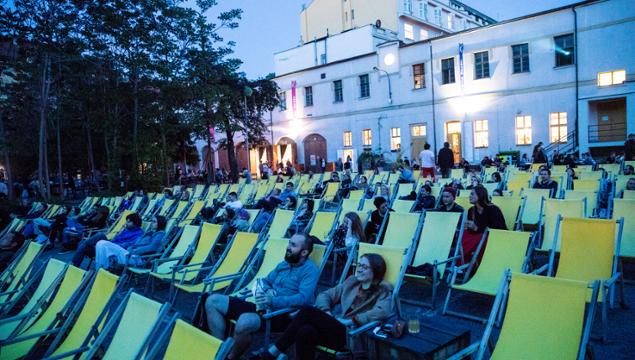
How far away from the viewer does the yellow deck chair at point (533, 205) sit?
6.83 m

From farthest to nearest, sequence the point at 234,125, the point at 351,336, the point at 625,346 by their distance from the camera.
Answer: the point at 234,125, the point at 625,346, the point at 351,336

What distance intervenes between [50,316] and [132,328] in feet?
5.13

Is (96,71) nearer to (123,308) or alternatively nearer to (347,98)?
(123,308)

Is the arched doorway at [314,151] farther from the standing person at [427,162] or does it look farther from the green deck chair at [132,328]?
the green deck chair at [132,328]

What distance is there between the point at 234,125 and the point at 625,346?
2304 cm

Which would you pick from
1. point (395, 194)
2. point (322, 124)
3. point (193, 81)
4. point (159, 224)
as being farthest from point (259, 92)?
point (159, 224)

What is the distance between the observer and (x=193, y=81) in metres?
17.1

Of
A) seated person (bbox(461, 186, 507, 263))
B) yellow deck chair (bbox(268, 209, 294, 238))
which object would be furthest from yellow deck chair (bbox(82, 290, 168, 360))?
yellow deck chair (bbox(268, 209, 294, 238))

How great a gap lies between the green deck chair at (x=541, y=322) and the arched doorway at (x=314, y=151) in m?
28.2

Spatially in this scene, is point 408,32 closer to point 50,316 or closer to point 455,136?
point 455,136

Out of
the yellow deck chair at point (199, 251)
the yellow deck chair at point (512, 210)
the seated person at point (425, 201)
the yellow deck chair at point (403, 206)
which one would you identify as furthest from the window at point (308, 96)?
the yellow deck chair at point (199, 251)

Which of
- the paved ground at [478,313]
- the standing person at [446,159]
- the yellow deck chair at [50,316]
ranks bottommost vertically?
the paved ground at [478,313]

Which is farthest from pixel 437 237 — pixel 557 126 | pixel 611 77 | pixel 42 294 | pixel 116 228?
pixel 611 77

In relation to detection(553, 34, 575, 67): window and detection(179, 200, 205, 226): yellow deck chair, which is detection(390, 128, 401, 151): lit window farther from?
detection(179, 200, 205, 226): yellow deck chair
